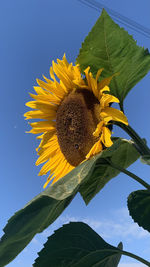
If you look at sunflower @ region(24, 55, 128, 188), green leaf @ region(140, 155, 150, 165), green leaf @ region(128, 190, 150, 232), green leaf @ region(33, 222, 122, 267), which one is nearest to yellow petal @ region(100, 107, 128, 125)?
sunflower @ region(24, 55, 128, 188)

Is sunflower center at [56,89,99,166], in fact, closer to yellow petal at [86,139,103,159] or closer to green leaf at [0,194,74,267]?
yellow petal at [86,139,103,159]

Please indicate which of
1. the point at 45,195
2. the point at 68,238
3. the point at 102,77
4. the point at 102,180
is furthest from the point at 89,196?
the point at 45,195

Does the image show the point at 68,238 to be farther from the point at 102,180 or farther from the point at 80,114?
the point at 80,114

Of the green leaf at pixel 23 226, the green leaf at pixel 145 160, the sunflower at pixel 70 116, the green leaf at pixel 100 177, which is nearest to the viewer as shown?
the green leaf at pixel 23 226

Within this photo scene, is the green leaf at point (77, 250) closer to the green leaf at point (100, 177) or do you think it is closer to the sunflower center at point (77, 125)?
the green leaf at point (100, 177)

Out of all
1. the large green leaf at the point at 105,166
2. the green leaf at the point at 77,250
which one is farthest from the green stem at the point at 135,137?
the green leaf at the point at 77,250
